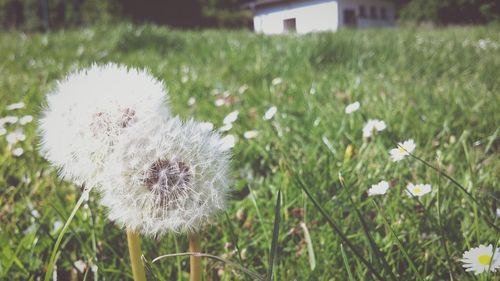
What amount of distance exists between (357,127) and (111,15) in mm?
26396

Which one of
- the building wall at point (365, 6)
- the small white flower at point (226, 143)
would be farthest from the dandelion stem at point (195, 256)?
the building wall at point (365, 6)

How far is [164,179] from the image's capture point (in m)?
0.74

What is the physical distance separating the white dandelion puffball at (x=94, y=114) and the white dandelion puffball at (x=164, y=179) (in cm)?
4

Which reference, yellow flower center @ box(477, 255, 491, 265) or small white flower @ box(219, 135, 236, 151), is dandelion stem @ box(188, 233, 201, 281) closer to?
small white flower @ box(219, 135, 236, 151)

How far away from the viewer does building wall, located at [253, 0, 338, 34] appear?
97 centimetres

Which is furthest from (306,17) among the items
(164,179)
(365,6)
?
(365,6)

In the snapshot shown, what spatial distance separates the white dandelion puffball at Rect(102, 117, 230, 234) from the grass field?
11.3 inches

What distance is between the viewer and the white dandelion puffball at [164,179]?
710 mm

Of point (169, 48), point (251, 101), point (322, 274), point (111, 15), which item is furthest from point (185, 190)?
point (111, 15)

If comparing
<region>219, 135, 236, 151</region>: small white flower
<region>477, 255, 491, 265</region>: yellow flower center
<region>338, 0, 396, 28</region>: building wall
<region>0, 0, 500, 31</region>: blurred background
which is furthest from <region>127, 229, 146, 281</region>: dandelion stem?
<region>0, 0, 500, 31</region>: blurred background

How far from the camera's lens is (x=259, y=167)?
2002 millimetres

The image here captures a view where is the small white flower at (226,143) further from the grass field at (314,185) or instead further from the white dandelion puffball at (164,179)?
the grass field at (314,185)

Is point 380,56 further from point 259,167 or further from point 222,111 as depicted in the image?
point 259,167

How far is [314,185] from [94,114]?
999 mm
